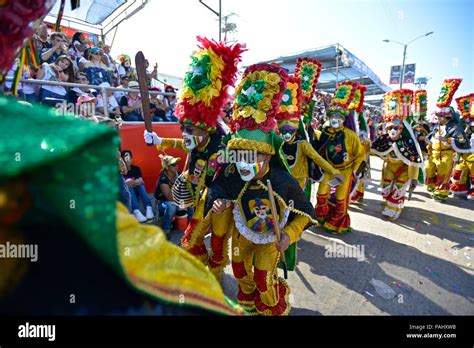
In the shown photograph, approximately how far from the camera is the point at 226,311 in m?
0.74

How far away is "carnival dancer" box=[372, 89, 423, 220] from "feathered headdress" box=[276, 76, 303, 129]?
2.49m

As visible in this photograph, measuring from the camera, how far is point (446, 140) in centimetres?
682

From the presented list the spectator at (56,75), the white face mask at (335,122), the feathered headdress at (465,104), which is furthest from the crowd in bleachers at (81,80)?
the feathered headdress at (465,104)

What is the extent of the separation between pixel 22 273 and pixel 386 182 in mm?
6110

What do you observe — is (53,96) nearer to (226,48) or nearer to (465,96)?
(226,48)

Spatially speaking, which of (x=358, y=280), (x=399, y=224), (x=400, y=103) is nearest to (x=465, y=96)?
(x=400, y=103)

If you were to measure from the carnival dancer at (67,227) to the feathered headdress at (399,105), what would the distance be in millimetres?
5826

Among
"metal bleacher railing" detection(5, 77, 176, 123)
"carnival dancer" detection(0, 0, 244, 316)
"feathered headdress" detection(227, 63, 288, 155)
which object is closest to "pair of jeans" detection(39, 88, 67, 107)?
"metal bleacher railing" detection(5, 77, 176, 123)

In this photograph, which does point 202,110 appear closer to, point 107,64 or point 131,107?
point 131,107

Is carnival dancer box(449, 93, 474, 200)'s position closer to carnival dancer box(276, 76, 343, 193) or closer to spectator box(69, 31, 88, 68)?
carnival dancer box(276, 76, 343, 193)

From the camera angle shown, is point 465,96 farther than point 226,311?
Yes

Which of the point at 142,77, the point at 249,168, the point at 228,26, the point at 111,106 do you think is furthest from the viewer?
the point at 228,26

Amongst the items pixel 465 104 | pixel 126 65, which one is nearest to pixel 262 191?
pixel 126 65

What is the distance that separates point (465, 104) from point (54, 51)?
10.0 metres
